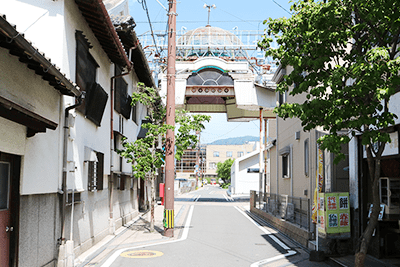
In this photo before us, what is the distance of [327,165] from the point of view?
40.9 ft

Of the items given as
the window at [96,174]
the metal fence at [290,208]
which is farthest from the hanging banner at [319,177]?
the window at [96,174]

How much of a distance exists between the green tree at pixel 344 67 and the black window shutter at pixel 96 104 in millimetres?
5756

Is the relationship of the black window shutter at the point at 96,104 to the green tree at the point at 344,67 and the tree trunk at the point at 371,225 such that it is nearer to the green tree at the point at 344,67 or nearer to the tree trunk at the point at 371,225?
the green tree at the point at 344,67

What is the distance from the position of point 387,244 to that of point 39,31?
9.86 metres

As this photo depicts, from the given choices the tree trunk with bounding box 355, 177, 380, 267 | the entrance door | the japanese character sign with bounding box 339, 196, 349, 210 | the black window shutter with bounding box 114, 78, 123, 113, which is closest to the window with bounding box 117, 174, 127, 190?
the black window shutter with bounding box 114, 78, 123, 113

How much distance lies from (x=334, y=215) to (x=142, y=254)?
5.22 m

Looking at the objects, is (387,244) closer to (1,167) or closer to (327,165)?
(327,165)

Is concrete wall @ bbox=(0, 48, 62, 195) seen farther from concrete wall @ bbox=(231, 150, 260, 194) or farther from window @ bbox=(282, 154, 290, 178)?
concrete wall @ bbox=(231, 150, 260, 194)

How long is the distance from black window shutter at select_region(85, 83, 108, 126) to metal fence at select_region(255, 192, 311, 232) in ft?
23.4

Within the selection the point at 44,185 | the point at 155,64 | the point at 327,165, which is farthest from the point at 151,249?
the point at 155,64

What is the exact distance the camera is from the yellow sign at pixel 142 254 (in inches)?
448

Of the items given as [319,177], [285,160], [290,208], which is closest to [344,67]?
[319,177]

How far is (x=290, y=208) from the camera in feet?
53.2

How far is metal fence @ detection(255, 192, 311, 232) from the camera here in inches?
545
